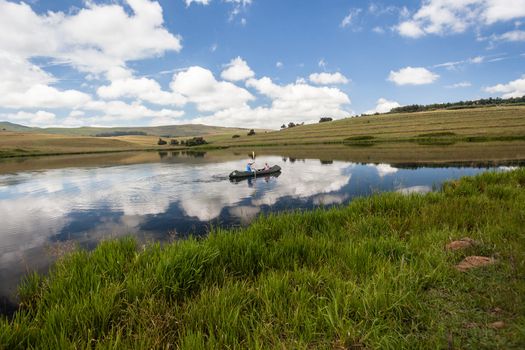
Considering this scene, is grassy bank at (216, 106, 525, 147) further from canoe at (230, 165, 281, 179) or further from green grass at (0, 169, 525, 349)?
green grass at (0, 169, 525, 349)

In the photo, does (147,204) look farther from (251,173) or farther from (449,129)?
(449,129)

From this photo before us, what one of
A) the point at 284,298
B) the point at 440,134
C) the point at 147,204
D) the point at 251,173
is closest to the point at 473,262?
the point at 284,298

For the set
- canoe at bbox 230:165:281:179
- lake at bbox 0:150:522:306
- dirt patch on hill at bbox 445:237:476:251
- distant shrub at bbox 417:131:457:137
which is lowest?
lake at bbox 0:150:522:306

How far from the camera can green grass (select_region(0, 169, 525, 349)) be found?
355 cm

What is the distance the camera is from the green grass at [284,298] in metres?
3.55

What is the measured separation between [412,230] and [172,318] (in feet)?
20.3

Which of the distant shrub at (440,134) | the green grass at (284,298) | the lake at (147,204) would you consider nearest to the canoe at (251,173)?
the lake at (147,204)

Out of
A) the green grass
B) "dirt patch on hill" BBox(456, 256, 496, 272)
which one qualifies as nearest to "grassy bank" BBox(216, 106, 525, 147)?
"dirt patch on hill" BBox(456, 256, 496, 272)

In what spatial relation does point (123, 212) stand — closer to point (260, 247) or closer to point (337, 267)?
point (260, 247)

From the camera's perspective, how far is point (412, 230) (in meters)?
7.64

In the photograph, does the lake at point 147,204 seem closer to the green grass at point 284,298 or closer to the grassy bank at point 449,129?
the green grass at point 284,298

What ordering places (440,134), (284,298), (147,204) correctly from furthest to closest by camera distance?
1. (440,134)
2. (147,204)
3. (284,298)

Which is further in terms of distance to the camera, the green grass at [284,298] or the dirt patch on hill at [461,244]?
the dirt patch on hill at [461,244]

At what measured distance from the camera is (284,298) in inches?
171
